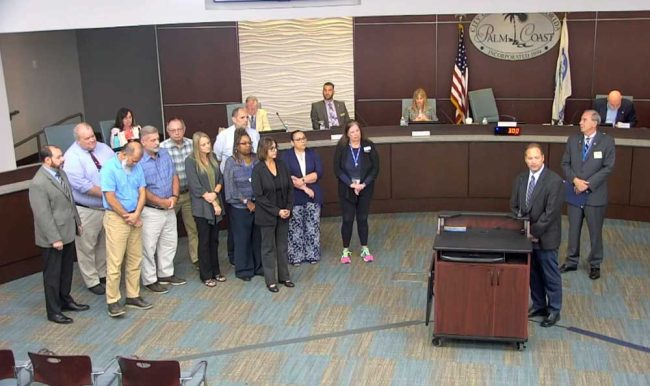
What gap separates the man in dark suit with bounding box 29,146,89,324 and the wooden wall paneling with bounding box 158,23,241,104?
6032 mm

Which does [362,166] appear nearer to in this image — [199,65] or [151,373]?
[151,373]

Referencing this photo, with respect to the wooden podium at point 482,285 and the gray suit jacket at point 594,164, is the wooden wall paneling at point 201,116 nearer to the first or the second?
the gray suit jacket at point 594,164

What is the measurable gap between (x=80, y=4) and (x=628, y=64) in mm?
8313

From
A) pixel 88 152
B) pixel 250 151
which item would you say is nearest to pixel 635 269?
pixel 250 151

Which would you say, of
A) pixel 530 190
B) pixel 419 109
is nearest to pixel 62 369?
pixel 530 190

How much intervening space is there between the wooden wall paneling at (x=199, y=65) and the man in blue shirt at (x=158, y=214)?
5.37 metres

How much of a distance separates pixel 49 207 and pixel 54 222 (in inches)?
5.1

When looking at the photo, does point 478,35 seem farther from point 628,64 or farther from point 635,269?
point 635,269

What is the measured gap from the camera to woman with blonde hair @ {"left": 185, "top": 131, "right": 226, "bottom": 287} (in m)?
7.44

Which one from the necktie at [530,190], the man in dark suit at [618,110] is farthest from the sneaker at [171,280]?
the man in dark suit at [618,110]

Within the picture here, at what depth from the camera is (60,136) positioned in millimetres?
9273

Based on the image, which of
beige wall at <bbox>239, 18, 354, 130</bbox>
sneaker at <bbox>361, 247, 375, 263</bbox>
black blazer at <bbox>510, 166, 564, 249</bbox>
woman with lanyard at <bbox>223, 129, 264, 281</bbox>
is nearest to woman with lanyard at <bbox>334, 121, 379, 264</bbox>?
sneaker at <bbox>361, 247, 375, 263</bbox>

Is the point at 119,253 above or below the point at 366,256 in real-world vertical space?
above

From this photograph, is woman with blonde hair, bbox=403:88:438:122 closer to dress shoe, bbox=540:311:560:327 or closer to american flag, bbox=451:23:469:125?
american flag, bbox=451:23:469:125
